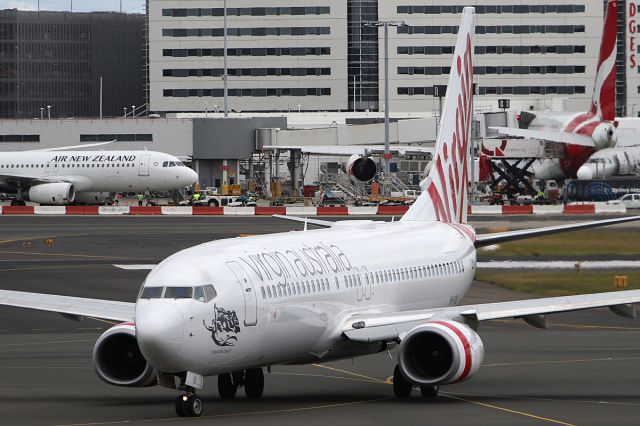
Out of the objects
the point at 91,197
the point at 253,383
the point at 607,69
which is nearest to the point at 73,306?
the point at 253,383

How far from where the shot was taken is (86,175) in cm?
11294

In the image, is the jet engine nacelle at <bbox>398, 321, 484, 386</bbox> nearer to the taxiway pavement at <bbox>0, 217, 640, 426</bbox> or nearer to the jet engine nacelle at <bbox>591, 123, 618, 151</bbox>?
the taxiway pavement at <bbox>0, 217, 640, 426</bbox>

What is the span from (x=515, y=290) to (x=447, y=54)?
14954 centimetres

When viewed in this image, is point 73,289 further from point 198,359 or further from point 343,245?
point 198,359

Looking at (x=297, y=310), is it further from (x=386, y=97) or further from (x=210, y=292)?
(x=386, y=97)

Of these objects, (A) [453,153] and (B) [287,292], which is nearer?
(B) [287,292]

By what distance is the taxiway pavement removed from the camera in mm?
25391

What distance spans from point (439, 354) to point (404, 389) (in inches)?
58.9

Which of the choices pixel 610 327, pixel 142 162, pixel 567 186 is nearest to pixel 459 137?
pixel 610 327

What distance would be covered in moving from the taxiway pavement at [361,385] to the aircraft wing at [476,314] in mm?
1412

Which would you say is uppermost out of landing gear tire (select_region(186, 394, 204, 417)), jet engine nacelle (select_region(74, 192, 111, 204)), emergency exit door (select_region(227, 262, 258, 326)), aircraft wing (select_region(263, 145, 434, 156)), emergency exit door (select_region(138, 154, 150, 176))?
aircraft wing (select_region(263, 145, 434, 156))

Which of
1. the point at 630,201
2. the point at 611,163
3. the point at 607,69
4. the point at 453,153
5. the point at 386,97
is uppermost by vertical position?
the point at 607,69

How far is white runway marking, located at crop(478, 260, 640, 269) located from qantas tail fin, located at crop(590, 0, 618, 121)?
5830 centimetres

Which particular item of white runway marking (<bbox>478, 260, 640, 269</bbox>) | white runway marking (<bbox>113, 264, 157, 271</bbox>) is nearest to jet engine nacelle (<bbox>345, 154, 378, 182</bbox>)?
white runway marking (<bbox>113, 264, 157, 271</bbox>)
